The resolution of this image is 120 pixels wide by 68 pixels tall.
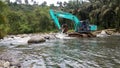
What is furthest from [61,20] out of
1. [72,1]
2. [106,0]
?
[72,1]

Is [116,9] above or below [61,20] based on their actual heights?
above

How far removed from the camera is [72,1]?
92188 millimetres

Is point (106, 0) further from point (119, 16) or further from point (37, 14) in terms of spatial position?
point (37, 14)

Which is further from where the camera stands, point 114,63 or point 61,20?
point 61,20

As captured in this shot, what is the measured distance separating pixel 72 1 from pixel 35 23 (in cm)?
2631

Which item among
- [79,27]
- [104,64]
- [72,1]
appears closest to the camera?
[104,64]

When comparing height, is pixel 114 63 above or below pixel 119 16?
above

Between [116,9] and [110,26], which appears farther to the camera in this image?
[110,26]

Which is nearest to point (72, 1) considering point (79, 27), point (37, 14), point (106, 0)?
point (37, 14)

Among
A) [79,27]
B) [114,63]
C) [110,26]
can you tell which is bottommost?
[110,26]

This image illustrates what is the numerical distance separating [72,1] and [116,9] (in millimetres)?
40160

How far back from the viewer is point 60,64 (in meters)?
13.8

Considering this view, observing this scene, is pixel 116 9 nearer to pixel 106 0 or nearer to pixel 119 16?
pixel 119 16

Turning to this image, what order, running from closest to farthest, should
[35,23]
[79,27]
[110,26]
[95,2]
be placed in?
[79,27] → [110,26] → [95,2] → [35,23]
